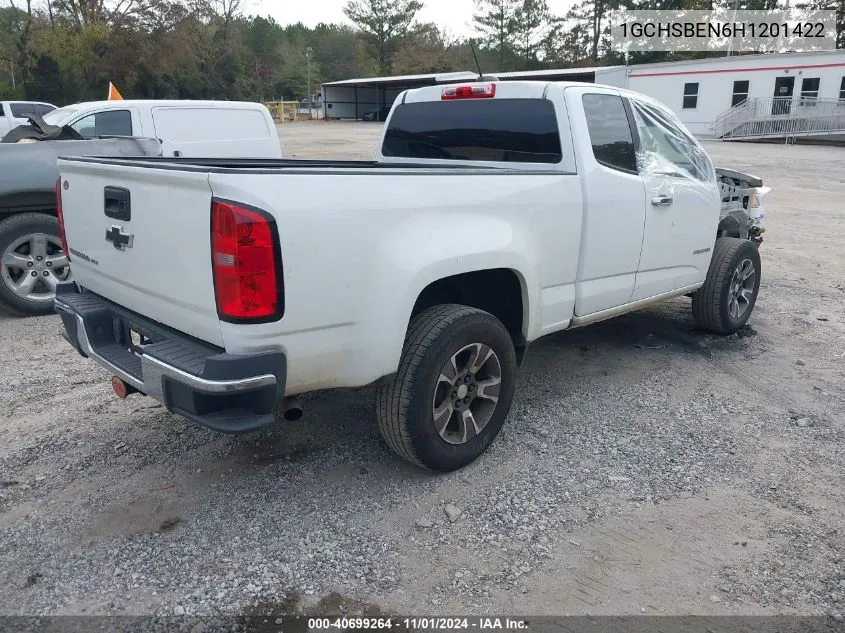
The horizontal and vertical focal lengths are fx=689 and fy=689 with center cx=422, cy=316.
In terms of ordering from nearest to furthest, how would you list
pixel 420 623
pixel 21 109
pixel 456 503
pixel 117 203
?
pixel 420 623 < pixel 117 203 < pixel 456 503 < pixel 21 109

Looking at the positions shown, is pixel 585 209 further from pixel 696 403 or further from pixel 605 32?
pixel 605 32

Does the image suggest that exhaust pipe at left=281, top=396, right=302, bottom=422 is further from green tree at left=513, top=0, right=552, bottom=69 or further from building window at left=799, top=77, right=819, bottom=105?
Answer: green tree at left=513, top=0, right=552, bottom=69

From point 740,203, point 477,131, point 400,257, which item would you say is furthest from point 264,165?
point 740,203

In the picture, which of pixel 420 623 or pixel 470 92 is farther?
pixel 470 92

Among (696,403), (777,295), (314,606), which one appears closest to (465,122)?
(696,403)

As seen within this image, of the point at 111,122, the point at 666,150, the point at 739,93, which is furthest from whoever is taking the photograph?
the point at 739,93

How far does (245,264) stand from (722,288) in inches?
165

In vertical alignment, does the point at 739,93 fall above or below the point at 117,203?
above

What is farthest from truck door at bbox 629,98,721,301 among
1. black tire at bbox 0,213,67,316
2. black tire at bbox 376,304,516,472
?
black tire at bbox 0,213,67,316

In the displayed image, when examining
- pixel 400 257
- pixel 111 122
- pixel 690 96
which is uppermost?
pixel 690 96

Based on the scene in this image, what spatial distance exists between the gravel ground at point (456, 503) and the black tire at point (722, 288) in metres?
0.56

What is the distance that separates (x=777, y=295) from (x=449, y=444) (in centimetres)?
515

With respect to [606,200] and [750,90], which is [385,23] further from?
[606,200]

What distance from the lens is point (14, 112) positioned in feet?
56.9
